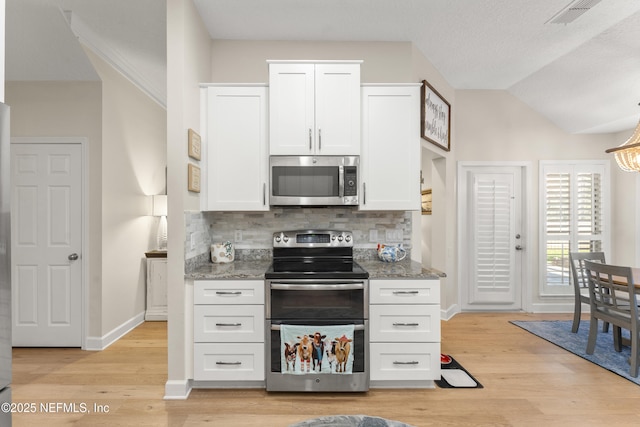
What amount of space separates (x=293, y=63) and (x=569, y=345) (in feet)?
12.4

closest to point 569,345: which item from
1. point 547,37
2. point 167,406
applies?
point 547,37

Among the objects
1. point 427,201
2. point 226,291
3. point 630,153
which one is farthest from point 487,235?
point 226,291

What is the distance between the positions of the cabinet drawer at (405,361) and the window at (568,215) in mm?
3067

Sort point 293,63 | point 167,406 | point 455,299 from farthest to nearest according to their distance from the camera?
point 455,299, point 293,63, point 167,406

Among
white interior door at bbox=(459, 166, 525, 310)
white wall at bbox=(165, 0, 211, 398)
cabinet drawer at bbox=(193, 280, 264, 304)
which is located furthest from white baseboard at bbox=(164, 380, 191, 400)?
white interior door at bbox=(459, 166, 525, 310)

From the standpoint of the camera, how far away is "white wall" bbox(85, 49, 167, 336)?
142 inches

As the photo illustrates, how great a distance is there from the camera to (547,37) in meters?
3.38

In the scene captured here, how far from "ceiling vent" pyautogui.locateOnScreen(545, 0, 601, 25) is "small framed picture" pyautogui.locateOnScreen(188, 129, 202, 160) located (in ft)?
10.3

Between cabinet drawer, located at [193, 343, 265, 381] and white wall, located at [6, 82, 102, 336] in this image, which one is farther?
white wall, located at [6, 82, 102, 336]

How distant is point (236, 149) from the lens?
2.94m

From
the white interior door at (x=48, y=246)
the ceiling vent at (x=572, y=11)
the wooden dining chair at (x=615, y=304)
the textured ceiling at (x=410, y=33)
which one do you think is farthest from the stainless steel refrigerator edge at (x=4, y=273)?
the wooden dining chair at (x=615, y=304)

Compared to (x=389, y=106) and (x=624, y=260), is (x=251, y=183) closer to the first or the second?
(x=389, y=106)

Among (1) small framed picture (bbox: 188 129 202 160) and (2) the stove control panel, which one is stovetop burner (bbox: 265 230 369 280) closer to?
(2) the stove control panel

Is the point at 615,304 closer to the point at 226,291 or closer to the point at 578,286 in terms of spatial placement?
the point at 578,286
